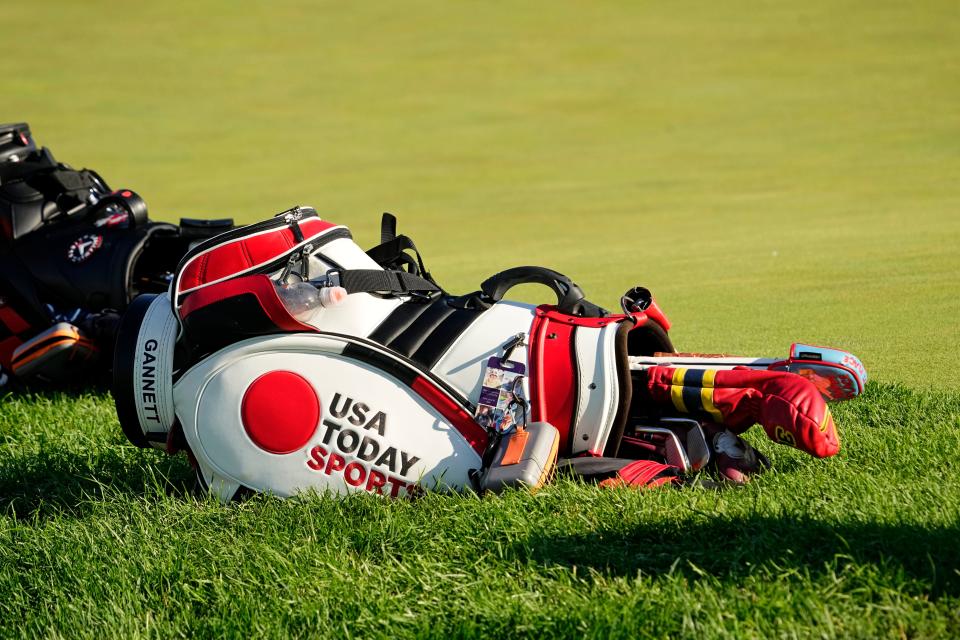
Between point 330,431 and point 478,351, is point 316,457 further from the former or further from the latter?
point 478,351

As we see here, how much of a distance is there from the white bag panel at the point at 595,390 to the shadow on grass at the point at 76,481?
1.47 metres

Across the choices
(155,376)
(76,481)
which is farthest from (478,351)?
(76,481)

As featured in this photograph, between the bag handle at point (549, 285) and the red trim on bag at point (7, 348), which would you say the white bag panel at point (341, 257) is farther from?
the red trim on bag at point (7, 348)

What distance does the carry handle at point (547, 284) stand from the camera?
392 cm

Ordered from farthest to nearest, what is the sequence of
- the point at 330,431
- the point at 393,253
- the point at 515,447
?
the point at 393,253 < the point at 330,431 < the point at 515,447

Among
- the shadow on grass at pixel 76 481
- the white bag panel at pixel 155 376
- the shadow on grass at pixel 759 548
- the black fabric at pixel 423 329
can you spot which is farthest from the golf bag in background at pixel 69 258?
the shadow on grass at pixel 759 548

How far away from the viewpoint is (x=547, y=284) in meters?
3.93

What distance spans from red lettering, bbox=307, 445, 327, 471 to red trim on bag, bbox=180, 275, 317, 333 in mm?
401

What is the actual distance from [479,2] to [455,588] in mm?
32816

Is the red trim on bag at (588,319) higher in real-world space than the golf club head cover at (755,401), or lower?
higher

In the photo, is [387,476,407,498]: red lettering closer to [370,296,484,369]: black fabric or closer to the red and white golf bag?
the red and white golf bag

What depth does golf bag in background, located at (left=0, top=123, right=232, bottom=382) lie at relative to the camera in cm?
612

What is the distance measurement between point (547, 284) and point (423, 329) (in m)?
0.46

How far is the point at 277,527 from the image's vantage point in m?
3.58
